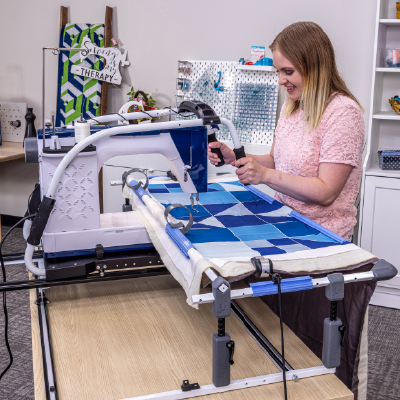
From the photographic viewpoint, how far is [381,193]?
2.70m

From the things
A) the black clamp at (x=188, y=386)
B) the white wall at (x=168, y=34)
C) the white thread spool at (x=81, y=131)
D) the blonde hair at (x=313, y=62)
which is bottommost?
the black clamp at (x=188, y=386)

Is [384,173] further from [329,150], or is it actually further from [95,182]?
[95,182]

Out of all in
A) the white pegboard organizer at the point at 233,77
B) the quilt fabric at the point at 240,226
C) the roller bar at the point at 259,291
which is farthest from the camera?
the white pegboard organizer at the point at 233,77

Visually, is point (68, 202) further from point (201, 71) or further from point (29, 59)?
point (29, 59)

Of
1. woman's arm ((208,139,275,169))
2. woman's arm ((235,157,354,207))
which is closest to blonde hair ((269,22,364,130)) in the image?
woman's arm ((235,157,354,207))

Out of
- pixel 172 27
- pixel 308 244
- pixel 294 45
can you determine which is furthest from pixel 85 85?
pixel 308 244

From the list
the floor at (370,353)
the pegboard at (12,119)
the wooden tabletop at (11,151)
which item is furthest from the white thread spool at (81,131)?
the pegboard at (12,119)

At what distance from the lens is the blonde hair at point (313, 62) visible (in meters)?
1.54

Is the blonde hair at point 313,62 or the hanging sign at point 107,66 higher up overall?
the hanging sign at point 107,66

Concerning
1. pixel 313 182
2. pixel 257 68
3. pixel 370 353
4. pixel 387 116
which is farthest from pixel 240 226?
pixel 257 68

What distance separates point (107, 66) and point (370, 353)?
2673 mm

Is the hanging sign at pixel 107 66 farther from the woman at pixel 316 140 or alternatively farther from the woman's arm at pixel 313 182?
the woman's arm at pixel 313 182

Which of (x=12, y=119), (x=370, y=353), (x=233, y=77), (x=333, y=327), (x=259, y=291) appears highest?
(x=233, y=77)

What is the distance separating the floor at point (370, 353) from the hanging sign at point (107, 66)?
1.68 metres
